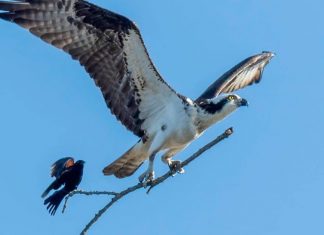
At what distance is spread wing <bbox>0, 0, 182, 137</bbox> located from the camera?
10578mm

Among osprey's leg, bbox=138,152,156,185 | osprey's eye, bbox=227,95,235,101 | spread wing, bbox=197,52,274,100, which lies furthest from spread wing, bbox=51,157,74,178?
spread wing, bbox=197,52,274,100

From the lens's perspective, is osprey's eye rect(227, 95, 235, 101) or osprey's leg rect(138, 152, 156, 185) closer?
osprey's leg rect(138, 152, 156, 185)

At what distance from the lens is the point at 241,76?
13.5 m

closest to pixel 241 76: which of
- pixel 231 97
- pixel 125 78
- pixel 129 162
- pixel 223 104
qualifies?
pixel 231 97

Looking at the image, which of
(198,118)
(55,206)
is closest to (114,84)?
(198,118)

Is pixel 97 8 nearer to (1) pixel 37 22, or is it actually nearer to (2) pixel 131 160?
(1) pixel 37 22

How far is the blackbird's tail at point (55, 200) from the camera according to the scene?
29.5 feet

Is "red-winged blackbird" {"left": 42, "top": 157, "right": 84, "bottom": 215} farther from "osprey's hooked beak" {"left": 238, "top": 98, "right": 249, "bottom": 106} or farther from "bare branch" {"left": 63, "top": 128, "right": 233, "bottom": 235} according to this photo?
"osprey's hooked beak" {"left": 238, "top": 98, "right": 249, "bottom": 106}

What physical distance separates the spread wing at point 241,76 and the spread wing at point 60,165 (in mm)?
2798

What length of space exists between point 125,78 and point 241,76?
10.5ft

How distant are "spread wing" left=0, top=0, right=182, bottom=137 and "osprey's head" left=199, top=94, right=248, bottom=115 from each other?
36cm

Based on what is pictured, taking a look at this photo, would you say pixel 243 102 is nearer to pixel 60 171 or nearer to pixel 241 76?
pixel 60 171

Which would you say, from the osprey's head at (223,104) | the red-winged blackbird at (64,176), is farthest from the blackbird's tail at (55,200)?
the osprey's head at (223,104)

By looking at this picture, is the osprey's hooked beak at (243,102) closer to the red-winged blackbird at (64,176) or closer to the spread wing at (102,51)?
the spread wing at (102,51)
